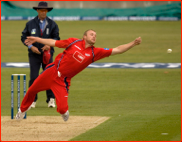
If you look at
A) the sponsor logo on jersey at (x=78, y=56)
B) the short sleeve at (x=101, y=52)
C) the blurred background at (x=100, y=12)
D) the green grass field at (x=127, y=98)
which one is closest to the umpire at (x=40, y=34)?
the green grass field at (x=127, y=98)

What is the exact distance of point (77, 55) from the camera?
7.97 m

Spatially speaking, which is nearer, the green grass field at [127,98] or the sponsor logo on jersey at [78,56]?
the sponsor logo on jersey at [78,56]

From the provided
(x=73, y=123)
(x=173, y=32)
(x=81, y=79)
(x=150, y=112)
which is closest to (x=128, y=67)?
(x=81, y=79)

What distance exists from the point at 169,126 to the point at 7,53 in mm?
12582

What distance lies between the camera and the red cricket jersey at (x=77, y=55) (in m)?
7.96

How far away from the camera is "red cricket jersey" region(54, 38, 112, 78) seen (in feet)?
26.1

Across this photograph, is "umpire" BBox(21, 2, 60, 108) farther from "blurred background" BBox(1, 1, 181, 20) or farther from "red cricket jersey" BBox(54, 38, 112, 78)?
"blurred background" BBox(1, 1, 181, 20)

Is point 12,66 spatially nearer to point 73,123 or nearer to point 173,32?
point 73,123

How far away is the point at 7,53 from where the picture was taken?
2008 centimetres

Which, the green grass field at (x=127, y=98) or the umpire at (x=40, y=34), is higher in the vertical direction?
the umpire at (x=40, y=34)

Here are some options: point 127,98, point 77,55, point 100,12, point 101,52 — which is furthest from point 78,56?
point 100,12

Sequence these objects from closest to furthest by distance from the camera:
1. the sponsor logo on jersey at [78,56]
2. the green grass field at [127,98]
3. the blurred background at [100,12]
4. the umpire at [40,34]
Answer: the sponsor logo on jersey at [78,56] < the green grass field at [127,98] < the umpire at [40,34] < the blurred background at [100,12]

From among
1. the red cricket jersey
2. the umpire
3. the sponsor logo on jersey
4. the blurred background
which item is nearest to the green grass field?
the umpire

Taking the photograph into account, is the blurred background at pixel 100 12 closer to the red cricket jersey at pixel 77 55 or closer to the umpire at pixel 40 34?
the umpire at pixel 40 34
